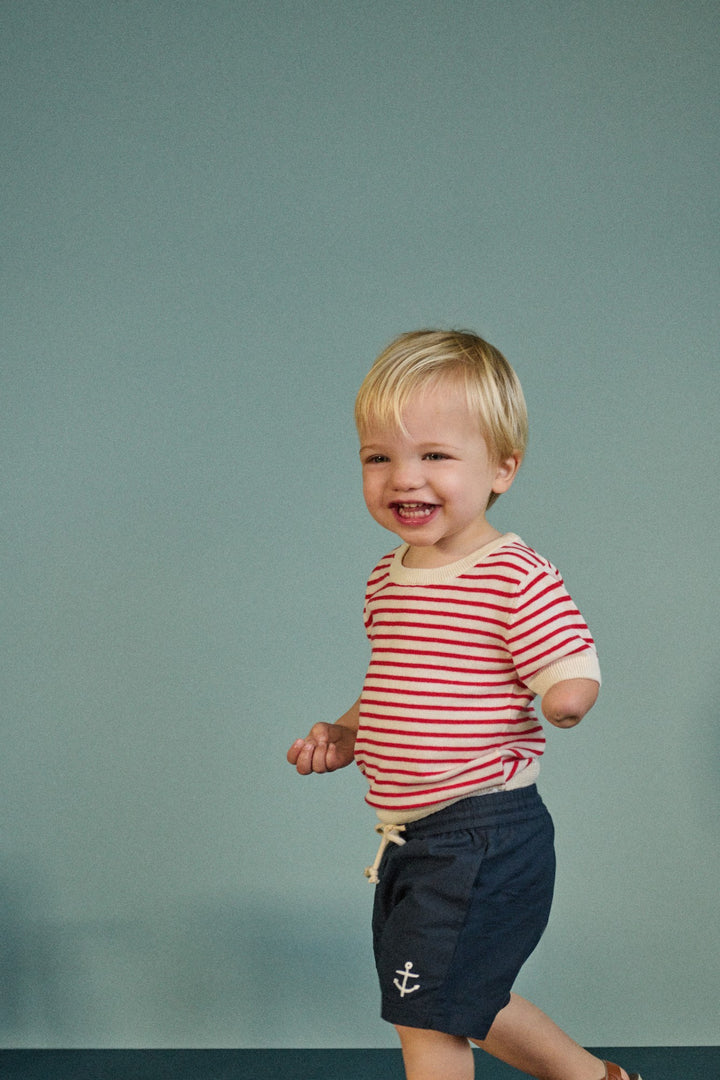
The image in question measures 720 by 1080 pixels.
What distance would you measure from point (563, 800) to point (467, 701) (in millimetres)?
792

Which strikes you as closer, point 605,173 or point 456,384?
point 456,384

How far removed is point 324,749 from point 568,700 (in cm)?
33

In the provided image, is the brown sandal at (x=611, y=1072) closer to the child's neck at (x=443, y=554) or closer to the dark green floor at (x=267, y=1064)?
the dark green floor at (x=267, y=1064)

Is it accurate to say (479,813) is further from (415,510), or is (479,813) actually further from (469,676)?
(415,510)

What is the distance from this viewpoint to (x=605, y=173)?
78.5 inches

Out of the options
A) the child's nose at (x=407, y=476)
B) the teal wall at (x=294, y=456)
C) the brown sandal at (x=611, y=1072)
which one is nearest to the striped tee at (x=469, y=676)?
the child's nose at (x=407, y=476)

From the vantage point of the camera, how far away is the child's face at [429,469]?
1231 millimetres

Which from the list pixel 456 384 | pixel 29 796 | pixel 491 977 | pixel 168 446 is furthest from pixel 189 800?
pixel 456 384

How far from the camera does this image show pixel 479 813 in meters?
1.22

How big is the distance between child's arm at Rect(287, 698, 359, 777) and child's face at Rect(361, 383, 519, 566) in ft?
0.84

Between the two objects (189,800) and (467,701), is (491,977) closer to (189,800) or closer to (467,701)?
(467,701)

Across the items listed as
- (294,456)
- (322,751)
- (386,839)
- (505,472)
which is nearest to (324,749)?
(322,751)

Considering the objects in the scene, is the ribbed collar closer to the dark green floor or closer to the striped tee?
the striped tee

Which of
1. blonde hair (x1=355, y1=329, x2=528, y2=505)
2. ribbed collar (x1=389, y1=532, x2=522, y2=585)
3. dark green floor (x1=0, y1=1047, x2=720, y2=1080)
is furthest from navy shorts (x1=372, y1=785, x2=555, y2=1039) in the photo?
dark green floor (x1=0, y1=1047, x2=720, y2=1080)
